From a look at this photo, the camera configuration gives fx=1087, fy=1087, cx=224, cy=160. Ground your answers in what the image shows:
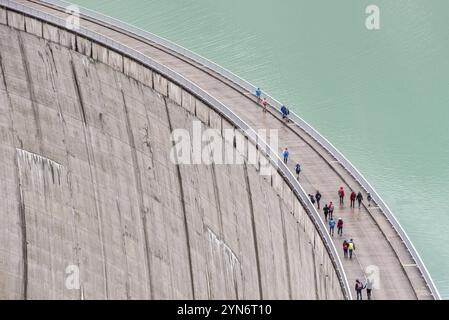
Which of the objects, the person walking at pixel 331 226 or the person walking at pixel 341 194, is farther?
the person walking at pixel 341 194

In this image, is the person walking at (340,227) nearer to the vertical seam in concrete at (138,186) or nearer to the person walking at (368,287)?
the person walking at (368,287)

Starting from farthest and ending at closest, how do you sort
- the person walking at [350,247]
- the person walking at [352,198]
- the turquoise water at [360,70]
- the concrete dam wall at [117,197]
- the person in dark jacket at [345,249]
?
the turquoise water at [360,70] < the concrete dam wall at [117,197] < the person walking at [352,198] < the person in dark jacket at [345,249] < the person walking at [350,247]

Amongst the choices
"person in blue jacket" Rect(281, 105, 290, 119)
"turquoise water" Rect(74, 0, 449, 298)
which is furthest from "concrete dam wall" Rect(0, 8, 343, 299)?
"turquoise water" Rect(74, 0, 449, 298)

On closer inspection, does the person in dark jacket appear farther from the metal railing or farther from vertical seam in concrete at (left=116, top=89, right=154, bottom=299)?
vertical seam in concrete at (left=116, top=89, right=154, bottom=299)

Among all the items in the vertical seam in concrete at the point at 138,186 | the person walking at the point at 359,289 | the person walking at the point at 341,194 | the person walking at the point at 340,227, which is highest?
the vertical seam in concrete at the point at 138,186

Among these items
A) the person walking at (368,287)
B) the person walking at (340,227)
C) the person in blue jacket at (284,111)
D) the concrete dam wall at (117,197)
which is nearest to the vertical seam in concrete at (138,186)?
the concrete dam wall at (117,197)

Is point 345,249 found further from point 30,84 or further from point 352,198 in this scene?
point 30,84
